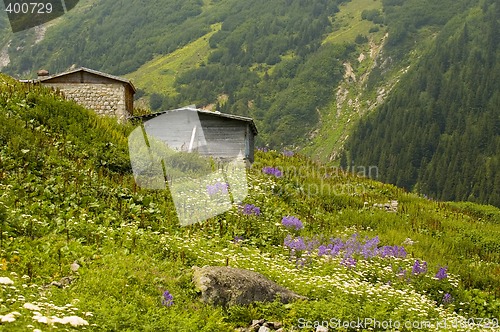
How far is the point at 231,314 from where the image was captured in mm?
9555

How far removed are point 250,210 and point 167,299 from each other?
8252mm

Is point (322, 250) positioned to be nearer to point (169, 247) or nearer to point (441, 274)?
point (441, 274)

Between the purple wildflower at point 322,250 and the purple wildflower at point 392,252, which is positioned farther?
the purple wildflower at point 392,252

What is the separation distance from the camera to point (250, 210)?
1720cm

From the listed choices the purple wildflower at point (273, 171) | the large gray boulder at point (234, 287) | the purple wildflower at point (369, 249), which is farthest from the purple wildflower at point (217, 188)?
the large gray boulder at point (234, 287)

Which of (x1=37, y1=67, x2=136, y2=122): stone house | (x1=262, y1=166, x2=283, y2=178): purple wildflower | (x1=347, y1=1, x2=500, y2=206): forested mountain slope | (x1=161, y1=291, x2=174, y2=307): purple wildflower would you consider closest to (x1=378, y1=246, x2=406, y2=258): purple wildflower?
(x1=161, y1=291, x2=174, y2=307): purple wildflower

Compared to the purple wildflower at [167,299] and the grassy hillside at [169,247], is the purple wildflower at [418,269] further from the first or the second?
the purple wildflower at [167,299]

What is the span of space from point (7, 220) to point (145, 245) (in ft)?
9.01

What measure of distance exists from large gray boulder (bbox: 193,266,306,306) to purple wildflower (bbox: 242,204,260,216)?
255 inches

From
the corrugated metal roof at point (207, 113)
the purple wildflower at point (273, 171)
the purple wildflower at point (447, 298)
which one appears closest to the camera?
the purple wildflower at point (447, 298)

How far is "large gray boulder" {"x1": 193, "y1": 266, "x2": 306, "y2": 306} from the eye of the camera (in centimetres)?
975

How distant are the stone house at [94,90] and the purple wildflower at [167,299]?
24.5 m

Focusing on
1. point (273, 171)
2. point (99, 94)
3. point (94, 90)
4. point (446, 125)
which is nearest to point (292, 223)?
point (273, 171)

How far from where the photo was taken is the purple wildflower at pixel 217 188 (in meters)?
17.9
